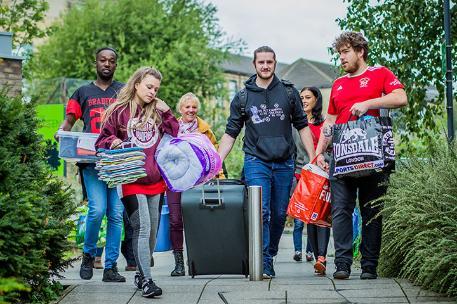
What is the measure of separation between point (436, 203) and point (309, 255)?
4934mm

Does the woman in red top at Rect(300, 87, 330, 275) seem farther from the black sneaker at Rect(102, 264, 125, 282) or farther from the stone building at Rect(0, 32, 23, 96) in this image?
Answer: the stone building at Rect(0, 32, 23, 96)

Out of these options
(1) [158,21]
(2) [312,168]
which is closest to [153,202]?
(2) [312,168]

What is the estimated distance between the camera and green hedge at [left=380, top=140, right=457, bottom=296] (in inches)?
264

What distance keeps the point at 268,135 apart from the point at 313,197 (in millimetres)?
684

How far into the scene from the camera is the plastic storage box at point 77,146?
8703mm

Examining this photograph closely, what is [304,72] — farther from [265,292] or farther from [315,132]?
[265,292]

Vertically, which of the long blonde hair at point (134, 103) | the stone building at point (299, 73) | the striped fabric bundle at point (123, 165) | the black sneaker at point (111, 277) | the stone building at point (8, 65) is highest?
the stone building at point (299, 73)

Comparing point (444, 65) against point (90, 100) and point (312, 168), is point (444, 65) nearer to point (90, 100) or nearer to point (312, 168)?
point (312, 168)

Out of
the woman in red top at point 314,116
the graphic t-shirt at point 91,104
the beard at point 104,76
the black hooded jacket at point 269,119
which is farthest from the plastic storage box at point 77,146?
the woman in red top at point 314,116

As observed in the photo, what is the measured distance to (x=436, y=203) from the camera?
7.19 m

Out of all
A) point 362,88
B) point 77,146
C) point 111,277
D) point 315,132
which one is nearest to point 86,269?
point 111,277

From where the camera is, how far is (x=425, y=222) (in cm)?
725

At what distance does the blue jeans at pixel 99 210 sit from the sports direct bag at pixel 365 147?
2.13 metres

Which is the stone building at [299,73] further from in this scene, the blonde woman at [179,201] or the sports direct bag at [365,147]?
the sports direct bag at [365,147]
